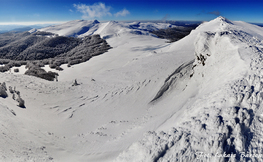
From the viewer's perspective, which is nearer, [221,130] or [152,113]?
[221,130]

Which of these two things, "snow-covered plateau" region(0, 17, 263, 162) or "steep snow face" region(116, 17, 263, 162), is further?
"snow-covered plateau" region(0, 17, 263, 162)

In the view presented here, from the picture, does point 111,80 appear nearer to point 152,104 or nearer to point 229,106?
point 152,104

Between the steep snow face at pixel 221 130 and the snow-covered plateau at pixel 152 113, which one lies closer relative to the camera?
the steep snow face at pixel 221 130

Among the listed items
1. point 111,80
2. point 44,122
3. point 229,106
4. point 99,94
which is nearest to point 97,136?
point 44,122

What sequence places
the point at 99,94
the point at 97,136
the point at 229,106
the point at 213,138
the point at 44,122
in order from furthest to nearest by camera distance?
the point at 99,94 < the point at 44,122 < the point at 97,136 < the point at 229,106 < the point at 213,138

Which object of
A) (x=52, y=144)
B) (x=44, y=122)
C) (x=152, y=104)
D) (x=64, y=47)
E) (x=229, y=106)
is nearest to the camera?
(x=229, y=106)

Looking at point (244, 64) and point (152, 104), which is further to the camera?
point (152, 104)

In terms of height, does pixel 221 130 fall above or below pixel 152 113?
above

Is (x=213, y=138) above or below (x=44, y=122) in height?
above
